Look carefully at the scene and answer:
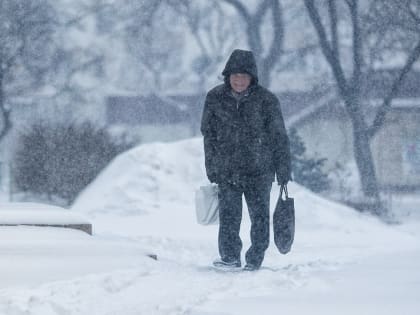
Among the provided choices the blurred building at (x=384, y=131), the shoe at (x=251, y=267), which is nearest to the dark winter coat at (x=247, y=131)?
the shoe at (x=251, y=267)

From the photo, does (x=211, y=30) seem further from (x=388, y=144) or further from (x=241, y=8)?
(x=241, y=8)

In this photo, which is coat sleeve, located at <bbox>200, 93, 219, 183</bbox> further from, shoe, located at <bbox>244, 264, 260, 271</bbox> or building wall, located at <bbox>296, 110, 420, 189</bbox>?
building wall, located at <bbox>296, 110, 420, 189</bbox>

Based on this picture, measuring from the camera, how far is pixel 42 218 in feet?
23.1

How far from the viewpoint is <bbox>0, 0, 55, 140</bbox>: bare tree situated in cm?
2708

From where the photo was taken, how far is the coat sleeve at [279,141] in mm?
6461

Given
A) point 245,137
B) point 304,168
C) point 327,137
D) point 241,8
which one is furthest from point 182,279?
point 327,137

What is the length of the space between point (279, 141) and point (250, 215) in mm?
611

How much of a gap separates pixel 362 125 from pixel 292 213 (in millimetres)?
15233

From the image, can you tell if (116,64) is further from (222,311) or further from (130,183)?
(222,311)

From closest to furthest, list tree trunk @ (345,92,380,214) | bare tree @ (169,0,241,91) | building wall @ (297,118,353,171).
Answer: tree trunk @ (345,92,380,214) < bare tree @ (169,0,241,91) < building wall @ (297,118,353,171)

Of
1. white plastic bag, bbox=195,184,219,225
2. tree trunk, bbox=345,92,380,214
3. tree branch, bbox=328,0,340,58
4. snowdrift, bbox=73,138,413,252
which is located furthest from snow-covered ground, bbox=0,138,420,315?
tree branch, bbox=328,0,340,58

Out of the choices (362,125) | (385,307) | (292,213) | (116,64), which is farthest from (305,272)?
(116,64)

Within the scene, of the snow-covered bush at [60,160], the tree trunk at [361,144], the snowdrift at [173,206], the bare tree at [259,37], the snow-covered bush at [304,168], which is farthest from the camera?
the bare tree at [259,37]

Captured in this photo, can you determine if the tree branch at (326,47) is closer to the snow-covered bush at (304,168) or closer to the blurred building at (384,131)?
the snow-covered bush at (304,168)
